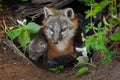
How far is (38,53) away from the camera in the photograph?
679 cm

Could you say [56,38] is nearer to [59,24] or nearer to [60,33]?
[60,33]

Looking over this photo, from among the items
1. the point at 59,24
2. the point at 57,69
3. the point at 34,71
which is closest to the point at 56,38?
the point at 59,24

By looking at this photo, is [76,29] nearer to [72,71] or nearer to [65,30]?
[65,30]

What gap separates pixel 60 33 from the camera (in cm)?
645

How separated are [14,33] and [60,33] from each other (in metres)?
0.93

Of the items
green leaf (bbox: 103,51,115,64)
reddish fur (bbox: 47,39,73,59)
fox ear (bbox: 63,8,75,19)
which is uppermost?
fox ear (bbox: 63,8,75,19)

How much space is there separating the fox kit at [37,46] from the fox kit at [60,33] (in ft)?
0.36


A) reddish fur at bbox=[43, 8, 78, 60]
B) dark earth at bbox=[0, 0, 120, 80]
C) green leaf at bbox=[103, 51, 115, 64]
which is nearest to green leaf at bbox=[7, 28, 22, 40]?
dark earth at bbox=[0, 0, 120, 80]

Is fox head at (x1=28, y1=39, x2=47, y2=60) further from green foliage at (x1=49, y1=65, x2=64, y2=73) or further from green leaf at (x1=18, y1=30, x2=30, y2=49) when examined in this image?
green foliage at (x1=49, y1=65, x2=64, y2=73)

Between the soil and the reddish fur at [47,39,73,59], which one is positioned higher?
the soil

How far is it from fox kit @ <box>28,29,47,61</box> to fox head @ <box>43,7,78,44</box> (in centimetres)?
14

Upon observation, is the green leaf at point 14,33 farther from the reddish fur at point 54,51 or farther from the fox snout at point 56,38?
the reddish fur at point 54,51

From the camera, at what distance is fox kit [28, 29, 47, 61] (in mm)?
6668

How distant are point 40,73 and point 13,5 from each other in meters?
2.07
